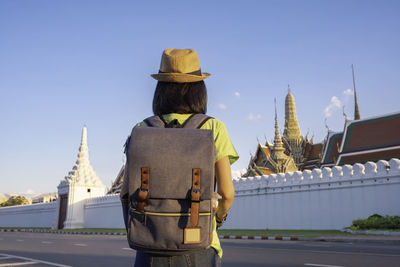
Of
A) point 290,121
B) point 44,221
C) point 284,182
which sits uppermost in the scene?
point 290,121

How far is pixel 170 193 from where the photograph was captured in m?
1.55

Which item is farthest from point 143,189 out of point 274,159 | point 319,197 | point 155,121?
point 274,159

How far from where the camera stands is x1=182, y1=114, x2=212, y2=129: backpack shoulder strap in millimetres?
1772

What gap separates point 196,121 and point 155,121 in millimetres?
192

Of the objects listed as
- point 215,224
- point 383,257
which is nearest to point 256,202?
point 383,257

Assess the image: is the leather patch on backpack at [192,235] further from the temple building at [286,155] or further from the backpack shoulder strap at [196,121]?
the temple building at [286,155]

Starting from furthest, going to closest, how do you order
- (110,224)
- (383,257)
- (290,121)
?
(290,121) → (110,224) → (383,257)

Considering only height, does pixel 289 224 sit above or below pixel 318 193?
below

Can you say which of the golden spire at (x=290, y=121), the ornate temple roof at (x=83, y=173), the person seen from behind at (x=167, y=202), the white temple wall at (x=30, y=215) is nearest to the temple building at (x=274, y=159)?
the golden spire at (x=290, y=121)

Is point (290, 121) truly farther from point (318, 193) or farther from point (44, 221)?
point (318, 193)

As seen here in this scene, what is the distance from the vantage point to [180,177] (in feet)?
5.09

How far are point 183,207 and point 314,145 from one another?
40.2 meters

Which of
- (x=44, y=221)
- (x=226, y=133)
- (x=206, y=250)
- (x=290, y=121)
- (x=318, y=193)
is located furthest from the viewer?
(x=290, y=121)

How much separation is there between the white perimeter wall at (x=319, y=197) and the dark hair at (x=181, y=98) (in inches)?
563
